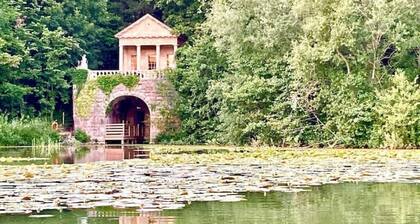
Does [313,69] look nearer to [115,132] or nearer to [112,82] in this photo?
[112,82]

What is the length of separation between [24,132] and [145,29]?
11501mm

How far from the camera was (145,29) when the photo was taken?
43500 millimetres

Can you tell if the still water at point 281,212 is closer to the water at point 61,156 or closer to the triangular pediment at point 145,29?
the water at point 61,156

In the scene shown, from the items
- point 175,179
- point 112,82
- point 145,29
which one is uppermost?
point 145,29

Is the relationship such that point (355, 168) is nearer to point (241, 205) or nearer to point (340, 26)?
point (241, 205)

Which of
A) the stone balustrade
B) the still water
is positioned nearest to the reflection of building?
the still water

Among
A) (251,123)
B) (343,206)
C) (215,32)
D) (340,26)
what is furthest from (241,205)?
(215,32)

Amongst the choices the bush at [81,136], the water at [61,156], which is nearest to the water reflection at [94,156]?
the water at [61,156]

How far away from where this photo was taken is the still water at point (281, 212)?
9375 mm

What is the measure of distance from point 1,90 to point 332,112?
15.2m

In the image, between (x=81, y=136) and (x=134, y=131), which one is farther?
(x=134, y=131)

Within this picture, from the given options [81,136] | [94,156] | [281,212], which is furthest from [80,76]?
[281,212]

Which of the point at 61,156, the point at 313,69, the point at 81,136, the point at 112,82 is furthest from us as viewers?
the point at 112,82

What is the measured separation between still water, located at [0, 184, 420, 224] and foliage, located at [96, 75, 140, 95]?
28.3 m
